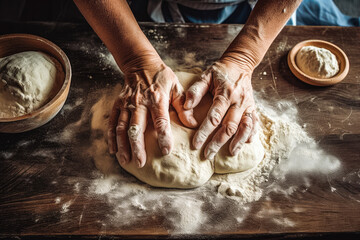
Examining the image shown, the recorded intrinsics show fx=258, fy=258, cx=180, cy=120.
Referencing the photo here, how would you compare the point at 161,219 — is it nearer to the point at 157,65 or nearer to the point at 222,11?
the point at 157,65

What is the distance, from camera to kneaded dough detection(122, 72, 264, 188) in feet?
4.01

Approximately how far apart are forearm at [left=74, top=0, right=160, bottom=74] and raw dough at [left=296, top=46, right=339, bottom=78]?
934mm

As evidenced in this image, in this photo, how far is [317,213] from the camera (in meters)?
1.23

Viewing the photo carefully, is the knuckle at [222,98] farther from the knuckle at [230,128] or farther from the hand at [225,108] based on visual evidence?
the knuckle at [230,128]

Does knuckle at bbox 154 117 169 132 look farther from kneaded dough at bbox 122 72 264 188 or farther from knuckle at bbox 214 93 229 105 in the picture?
knuckle at bbox 214 93 229 105

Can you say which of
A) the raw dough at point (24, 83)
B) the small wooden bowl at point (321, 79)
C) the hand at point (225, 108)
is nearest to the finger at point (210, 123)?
the hand at point (225, 108)

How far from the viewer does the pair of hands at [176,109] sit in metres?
1.22

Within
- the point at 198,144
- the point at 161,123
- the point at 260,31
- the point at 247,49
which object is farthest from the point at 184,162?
the point at 260,31

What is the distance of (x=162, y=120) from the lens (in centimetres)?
121

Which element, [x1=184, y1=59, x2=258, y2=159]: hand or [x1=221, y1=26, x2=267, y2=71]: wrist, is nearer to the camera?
[x1=184, y1=59, x2=258, y2=159]: hand

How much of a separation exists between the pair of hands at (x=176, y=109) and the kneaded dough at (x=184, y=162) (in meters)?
0.04

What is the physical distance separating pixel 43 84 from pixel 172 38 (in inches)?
34.4

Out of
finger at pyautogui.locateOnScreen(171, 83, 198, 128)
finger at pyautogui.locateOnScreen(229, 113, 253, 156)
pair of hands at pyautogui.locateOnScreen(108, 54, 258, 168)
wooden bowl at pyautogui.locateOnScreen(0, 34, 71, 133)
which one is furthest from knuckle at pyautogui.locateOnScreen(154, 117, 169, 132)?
wooden bowl at pyautogui.locateOnScreen(0, 34, 71, 133)

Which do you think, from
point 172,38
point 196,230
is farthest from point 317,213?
point 172,38
